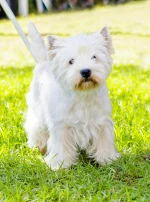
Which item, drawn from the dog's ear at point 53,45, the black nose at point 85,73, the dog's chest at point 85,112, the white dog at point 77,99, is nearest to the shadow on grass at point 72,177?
the white dog at point 77,99

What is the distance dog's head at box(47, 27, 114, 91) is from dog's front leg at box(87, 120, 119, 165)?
1.74 feet

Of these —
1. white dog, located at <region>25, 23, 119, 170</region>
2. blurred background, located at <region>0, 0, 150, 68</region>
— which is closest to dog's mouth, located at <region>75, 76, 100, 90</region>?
white dog, located at <region>25, 23, 119, 170</region>

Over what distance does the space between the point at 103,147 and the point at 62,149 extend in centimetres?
36

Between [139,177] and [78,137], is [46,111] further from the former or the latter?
[139,177]

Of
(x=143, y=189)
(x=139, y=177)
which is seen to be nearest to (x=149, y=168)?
(x=139, y=177)

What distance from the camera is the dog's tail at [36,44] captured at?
5.20 meters

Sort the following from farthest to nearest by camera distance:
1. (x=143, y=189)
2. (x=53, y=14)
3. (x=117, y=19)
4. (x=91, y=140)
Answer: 1. (x=53, y=14)
2. (x=117, y=19)
3. (x=91, y=140)
4. (x=143, y=189)

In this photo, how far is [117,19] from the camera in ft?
70.6

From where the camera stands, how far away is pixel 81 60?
4.30 metres

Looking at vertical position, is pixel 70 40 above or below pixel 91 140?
above

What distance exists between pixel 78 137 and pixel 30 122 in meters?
0.81

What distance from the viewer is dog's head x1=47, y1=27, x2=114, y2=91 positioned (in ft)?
13.9

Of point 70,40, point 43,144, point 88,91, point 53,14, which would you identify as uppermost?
point 70,40

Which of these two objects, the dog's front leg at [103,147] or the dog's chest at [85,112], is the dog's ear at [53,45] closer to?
the dog's chest at [85,112]
